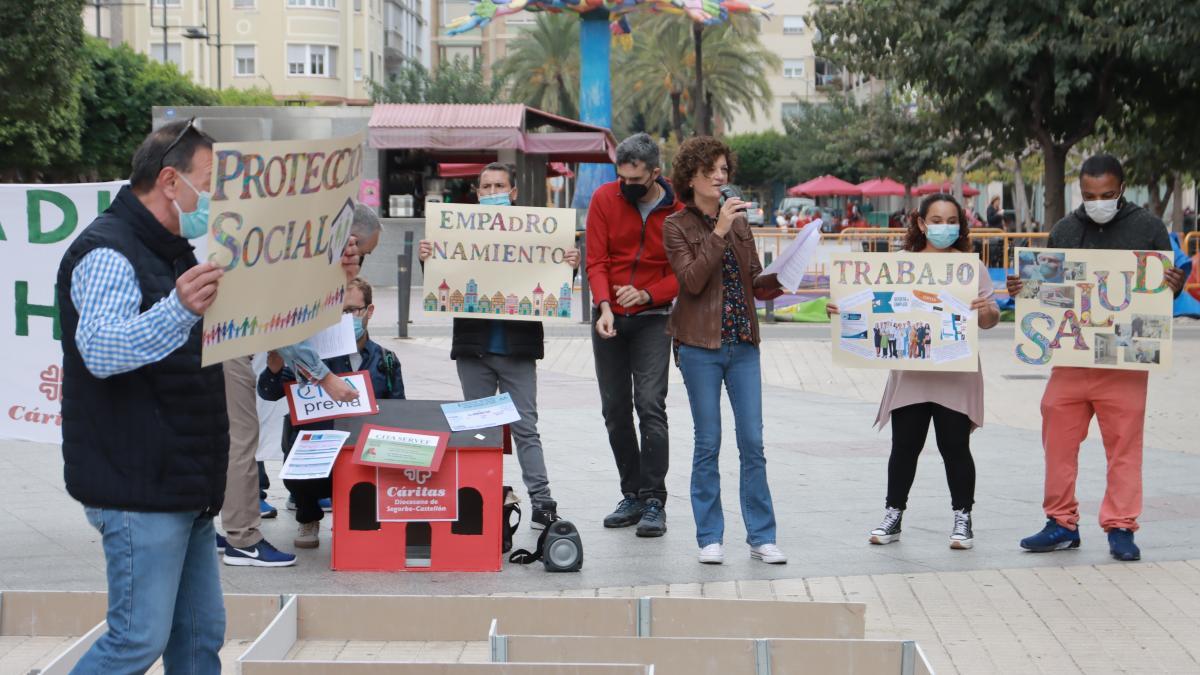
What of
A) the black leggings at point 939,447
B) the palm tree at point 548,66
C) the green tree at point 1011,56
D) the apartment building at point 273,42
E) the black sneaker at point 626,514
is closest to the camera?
the black leggings at point 939,447

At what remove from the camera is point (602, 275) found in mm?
7289

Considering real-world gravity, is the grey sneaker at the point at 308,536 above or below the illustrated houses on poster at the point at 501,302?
below

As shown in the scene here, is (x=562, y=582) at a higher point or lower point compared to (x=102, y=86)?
lower

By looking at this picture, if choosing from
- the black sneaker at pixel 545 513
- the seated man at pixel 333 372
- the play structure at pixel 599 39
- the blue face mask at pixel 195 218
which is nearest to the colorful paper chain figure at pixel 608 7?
the play structure at pixel 599 39

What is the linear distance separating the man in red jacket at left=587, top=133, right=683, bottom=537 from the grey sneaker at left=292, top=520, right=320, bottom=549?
1531mm

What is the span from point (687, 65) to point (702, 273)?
57.0m

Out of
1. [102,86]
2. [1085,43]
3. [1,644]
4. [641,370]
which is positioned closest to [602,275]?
[641,370]

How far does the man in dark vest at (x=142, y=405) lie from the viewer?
11.8ft

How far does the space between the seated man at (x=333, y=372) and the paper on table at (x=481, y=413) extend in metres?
0.42

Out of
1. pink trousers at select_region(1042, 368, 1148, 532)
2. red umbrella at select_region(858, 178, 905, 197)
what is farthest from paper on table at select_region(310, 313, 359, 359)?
red umbrella at select_region(858, 178, 905, 197)

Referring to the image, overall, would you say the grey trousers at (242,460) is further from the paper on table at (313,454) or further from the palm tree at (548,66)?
the palm tree at (548,66)

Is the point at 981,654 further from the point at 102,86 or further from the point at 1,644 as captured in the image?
the point at 102,86

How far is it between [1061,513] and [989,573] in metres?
0.58

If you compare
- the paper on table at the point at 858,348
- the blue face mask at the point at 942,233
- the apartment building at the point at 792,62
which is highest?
the apartment building at the point at 792,62
